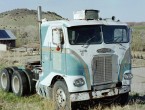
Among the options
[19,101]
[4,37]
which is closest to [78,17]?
[19,101]

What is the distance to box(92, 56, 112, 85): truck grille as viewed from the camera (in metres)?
9.73

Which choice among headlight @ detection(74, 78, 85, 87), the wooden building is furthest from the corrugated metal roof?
headlight @ detection(74, 78, 85, 87)

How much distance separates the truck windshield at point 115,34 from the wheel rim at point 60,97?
6.45 ft

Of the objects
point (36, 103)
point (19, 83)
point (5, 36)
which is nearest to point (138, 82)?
point (19, 83)

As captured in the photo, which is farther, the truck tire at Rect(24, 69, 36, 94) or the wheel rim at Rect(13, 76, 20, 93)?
the wheel rim at Rect(13, 76, 20, 93)

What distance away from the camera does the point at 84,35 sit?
9.71 metres

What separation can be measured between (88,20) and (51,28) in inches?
44.7

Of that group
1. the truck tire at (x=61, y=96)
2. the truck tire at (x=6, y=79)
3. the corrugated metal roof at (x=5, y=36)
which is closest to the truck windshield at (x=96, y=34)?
the truck tire at (x=61, y=96)

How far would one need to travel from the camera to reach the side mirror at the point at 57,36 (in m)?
9.57

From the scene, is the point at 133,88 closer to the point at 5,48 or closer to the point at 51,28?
the point at 51,28

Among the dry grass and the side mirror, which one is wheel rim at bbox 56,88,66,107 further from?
the side mirror

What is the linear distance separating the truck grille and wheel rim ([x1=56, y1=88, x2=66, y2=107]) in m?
0.99

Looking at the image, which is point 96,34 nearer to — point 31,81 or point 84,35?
point 84,35

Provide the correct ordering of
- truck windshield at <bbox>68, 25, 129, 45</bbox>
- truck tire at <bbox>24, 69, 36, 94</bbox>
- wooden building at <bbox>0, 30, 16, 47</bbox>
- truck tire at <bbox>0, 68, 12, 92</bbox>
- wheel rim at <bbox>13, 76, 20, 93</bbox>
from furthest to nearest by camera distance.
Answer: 1. wooden building at <bbox>0, 30, 16, 47</bbox>
2. truck tire at <bbox>0, 68, 12, 92</bbox>
3. wheel rim at <bbox>13, 76, 20, 93</bbox>
4. truck tire at <bbox>24, 69, 36, 94</bbox>
5. truck windshield at <bbox>68, 25, 129, 45</bbox>
